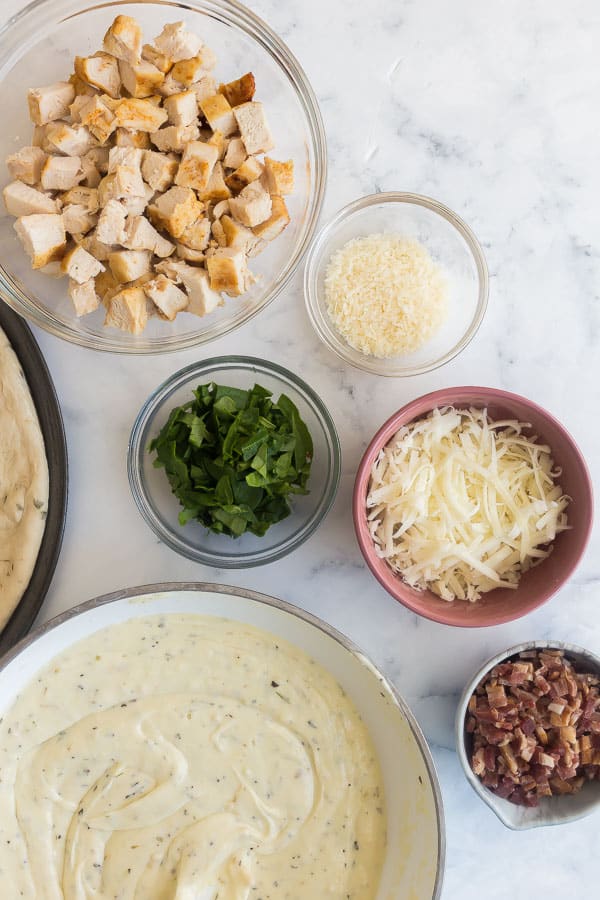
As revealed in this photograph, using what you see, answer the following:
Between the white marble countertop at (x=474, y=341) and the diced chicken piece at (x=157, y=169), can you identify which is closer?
the diced chicken piece at (x=157, y=169)

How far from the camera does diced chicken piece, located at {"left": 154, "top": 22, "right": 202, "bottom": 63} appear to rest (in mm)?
1723

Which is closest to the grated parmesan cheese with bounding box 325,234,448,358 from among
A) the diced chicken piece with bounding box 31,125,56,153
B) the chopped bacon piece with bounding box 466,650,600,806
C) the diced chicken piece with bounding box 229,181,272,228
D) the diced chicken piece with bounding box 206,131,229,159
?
the diced chicken piece with bounding box 229,181,272,228

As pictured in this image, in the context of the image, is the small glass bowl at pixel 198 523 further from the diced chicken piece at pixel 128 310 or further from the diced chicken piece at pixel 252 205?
the diced chicken piece at pixel 252 205

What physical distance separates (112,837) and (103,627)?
0.53 m

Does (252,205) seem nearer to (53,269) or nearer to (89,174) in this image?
(89,174)

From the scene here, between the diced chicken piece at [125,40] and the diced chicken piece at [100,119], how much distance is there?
0.39 feet

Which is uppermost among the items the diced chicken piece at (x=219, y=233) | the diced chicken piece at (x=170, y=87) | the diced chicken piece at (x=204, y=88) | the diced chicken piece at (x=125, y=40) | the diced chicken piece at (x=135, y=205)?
the diced chicken piece at (x=125, y=40)

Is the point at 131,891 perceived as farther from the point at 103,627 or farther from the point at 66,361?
the point at 66,361

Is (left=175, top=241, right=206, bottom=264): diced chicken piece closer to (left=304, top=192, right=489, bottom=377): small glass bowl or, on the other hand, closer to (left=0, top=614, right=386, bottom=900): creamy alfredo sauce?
(left=304, top=192, right=489, bottom=377): small glass bowl

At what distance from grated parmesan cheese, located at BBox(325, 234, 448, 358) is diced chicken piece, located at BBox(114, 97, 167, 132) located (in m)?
0.57

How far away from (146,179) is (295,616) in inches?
42.0

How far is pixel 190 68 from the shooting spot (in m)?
1.77

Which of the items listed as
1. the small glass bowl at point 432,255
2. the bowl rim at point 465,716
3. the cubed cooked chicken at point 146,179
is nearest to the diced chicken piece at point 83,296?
the cubed cooked chicken at point 146,179

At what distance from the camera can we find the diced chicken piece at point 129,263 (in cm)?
175
